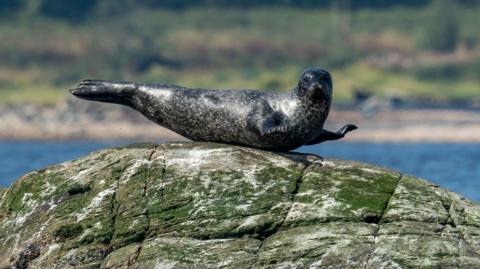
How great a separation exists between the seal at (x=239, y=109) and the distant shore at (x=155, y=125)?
168ft

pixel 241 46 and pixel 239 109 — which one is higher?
pixel 241 46

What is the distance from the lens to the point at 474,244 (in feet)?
40.4

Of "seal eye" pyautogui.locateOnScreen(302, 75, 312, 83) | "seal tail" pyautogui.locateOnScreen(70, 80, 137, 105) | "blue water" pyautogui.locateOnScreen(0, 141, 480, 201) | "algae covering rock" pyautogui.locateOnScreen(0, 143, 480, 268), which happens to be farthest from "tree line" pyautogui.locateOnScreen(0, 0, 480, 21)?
"algae covering rock" pyautogui.locateOnScreen(0, 143, 480, 268)

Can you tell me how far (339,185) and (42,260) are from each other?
257 centimetres

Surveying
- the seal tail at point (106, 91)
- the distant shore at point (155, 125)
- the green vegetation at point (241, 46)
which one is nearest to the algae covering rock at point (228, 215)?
the seal tail at point (106, 91)

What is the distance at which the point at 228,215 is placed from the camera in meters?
12.6

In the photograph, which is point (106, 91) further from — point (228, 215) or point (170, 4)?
point (170, 4)

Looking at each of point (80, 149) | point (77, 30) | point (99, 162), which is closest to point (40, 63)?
point (77, 30)

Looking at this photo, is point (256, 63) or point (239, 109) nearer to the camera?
point (239, 109)

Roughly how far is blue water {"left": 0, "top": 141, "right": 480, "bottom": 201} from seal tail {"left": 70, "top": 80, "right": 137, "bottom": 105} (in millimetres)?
20768

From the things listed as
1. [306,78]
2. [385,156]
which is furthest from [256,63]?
[306,78]

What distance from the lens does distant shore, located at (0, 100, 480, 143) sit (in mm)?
68375

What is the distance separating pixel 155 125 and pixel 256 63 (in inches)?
529

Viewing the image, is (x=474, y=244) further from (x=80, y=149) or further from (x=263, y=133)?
(x=80, y=149)
